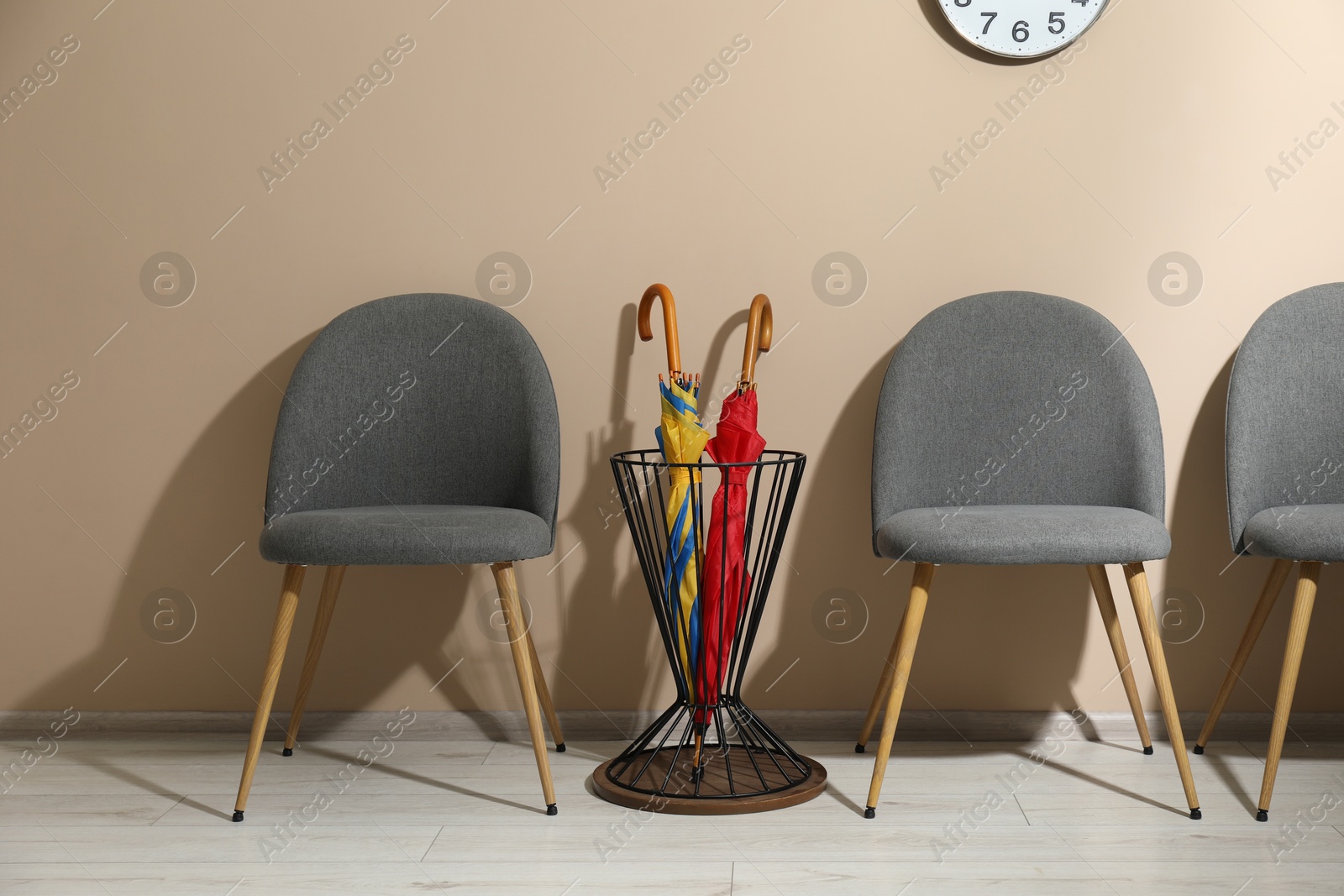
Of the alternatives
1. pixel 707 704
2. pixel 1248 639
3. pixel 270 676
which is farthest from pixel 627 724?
pixel 1248 639

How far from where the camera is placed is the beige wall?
80.6 inches

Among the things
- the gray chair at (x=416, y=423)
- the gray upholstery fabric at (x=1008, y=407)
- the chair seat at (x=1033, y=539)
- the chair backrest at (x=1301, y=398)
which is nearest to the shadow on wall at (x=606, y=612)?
the gray chair at (x=416, y=423)

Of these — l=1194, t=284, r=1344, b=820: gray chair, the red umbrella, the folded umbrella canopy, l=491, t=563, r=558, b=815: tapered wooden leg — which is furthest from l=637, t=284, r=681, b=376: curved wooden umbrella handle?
l=1194, t=284, r=1344, b=820: gray chair

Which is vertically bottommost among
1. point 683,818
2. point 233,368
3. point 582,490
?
point 683,818

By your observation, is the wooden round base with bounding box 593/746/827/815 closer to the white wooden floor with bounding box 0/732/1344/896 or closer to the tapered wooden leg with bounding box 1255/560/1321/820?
the white wooden floor with bounding box 0/732/1344/896

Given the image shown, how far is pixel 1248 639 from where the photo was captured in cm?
192

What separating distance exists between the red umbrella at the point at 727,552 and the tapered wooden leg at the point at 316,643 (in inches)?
29.4

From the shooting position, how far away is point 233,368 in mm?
2115

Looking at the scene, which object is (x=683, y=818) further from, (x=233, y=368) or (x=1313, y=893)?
(x=233, y=368)

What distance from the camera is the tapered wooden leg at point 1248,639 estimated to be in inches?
74.5

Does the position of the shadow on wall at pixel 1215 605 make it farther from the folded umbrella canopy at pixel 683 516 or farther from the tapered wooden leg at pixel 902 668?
the folded umbrella canopy at pixel 683 516

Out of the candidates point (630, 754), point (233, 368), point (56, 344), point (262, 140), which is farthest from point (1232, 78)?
point (56, 344)

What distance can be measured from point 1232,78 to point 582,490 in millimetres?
1525

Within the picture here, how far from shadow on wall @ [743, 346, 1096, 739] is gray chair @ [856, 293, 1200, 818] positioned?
119 mm
